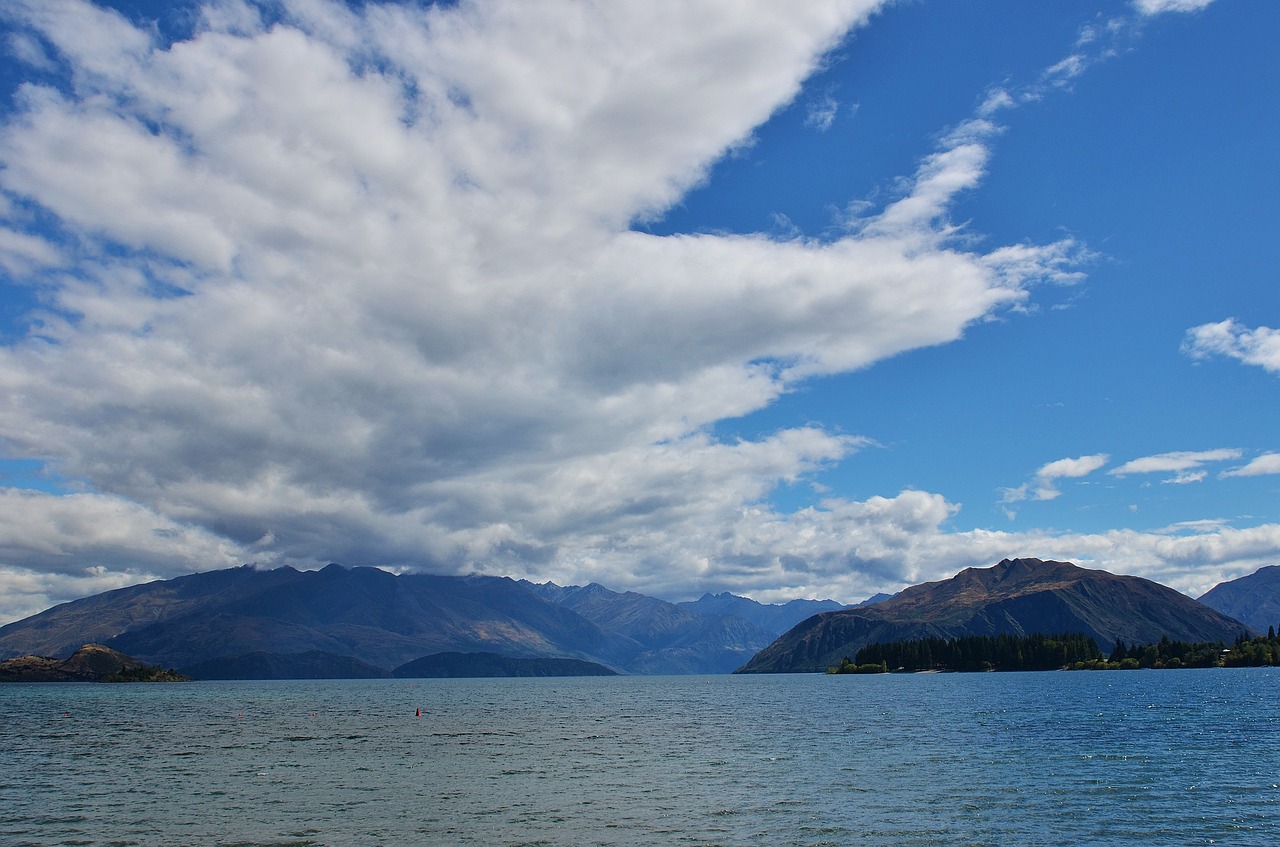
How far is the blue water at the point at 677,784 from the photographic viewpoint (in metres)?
58.1

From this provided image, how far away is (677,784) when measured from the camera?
7875 cm

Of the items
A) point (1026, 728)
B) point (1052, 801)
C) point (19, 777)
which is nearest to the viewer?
point (1052, 801)

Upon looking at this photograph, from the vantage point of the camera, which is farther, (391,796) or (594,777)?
(594,777)

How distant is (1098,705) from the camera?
554 ft

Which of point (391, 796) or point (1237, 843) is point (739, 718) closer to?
point (391, 796)

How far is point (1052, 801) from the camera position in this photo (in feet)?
216

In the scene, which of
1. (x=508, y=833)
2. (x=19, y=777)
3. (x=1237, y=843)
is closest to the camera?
(x=1237, y=843)

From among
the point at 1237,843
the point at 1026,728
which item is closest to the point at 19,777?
the point at 1237,843

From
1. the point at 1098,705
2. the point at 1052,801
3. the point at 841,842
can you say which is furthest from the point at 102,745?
the point at 1098,705

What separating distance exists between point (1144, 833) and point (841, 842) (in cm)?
A: 2033

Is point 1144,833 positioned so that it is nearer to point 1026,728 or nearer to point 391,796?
point 391,796

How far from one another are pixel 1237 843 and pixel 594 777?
5359 cm

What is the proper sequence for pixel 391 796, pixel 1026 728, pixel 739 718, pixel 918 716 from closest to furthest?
1. pixel 391 796
2. pixel 1026 728
3. pixel 918 716
4. pixel 739 718

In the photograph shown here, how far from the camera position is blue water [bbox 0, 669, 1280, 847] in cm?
5809
